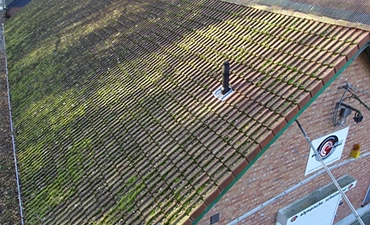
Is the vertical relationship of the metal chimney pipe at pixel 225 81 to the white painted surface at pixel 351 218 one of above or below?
above

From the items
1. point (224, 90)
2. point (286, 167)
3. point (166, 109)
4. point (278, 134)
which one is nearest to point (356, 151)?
point (286, 167)

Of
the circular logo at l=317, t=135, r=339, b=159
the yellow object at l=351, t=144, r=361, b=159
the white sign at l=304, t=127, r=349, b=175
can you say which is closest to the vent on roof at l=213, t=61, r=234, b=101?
the white sign at l=304, t=127, r=349, b=175

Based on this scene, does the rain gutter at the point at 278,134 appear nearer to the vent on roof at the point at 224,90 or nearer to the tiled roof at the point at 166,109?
the tiled roof at the point at 166,109

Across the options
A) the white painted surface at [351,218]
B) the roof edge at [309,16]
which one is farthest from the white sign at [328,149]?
the white painted surface at [351,218]

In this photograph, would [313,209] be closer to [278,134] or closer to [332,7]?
[278,134]

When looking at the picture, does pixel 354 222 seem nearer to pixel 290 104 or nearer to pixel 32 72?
pixel 290 104

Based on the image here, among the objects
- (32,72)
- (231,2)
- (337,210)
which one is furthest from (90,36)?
(337,210)
